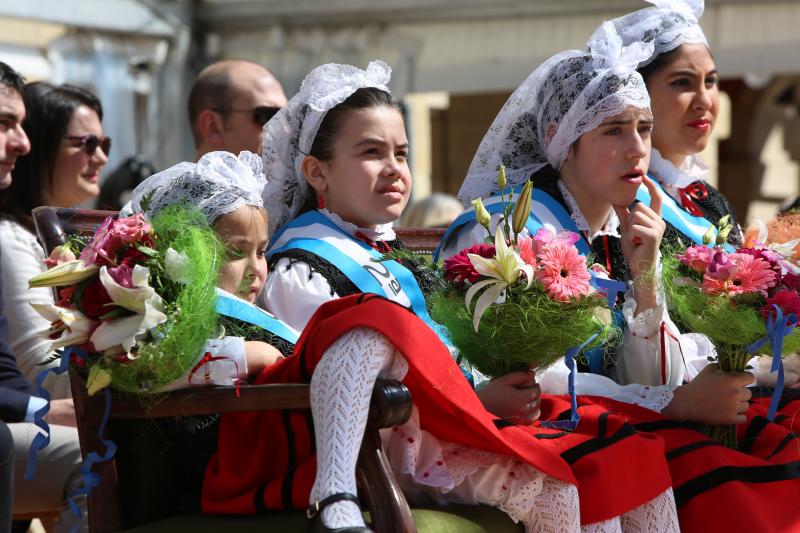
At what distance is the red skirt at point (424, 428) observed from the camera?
2758mm

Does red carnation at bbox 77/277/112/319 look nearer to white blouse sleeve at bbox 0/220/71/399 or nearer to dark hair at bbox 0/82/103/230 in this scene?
white blouse sleeve at bbox 0/220/71/399

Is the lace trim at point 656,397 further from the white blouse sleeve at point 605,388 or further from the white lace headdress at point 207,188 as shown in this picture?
the white lace headdress at point 207,188

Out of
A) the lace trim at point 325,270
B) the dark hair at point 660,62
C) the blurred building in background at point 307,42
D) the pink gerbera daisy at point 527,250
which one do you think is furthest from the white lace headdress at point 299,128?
the blurred building in background at point 307,42

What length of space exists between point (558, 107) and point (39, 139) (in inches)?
77.2

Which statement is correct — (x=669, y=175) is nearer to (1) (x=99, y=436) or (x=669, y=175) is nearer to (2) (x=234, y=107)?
(2) (x=234, y=107)

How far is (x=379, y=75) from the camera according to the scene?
12.7 ft

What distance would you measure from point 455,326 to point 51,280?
0.98 metres

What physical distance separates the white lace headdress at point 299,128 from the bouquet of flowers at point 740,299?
1.13m

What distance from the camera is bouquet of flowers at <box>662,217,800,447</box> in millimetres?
3123

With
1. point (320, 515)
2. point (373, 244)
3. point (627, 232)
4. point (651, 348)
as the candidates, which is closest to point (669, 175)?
point (627, 232)

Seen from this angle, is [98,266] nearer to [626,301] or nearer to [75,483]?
[75,483]

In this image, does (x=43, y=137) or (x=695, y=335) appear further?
(x=43, y=137)

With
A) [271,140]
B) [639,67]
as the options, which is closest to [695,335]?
[639,67]

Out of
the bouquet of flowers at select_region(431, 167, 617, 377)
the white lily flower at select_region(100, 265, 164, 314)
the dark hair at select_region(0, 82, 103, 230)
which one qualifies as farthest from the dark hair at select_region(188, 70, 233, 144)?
the white lily flower at select_region(100, 265, 164, 314)
